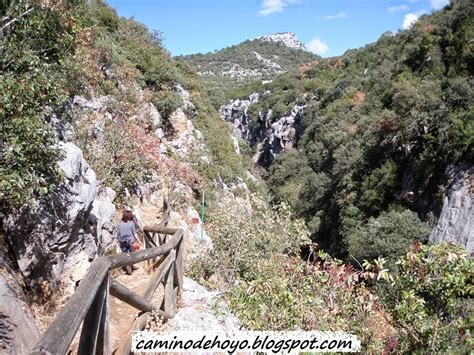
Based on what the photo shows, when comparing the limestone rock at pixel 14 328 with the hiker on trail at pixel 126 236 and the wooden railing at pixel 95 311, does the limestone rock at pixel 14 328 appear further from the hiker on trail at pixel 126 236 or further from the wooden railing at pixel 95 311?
the hiker on trail at pixel 126 236

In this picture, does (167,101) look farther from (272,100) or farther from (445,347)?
(272,100)

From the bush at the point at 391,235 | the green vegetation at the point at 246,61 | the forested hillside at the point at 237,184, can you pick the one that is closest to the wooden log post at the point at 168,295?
the forested hillside at the point at 237,184

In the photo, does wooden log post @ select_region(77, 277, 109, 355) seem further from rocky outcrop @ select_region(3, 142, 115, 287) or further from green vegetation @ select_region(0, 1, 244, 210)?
rocky outcrop @ select_region(3, 142, 115, 287)

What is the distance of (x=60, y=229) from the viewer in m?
6.98

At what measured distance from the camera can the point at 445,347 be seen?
3.86 m

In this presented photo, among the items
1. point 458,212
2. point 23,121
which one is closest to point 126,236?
point 23,121

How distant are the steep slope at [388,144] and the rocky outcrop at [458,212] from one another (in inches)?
29.6

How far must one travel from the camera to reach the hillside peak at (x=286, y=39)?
595ft

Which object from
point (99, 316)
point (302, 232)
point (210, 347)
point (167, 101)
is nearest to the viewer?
point (99, 316)

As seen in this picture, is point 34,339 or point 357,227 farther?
point 357,227

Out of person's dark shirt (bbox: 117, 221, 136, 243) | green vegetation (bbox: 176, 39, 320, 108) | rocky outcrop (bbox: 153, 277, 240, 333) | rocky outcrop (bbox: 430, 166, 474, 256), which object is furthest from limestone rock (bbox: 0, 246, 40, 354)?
green vegetation (bbox: 176, 39, 320, 108)

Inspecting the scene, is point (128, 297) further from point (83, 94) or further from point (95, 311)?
point (83, 94)

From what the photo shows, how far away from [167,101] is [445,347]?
2608cm

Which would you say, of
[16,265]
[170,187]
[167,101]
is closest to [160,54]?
[167,101]
